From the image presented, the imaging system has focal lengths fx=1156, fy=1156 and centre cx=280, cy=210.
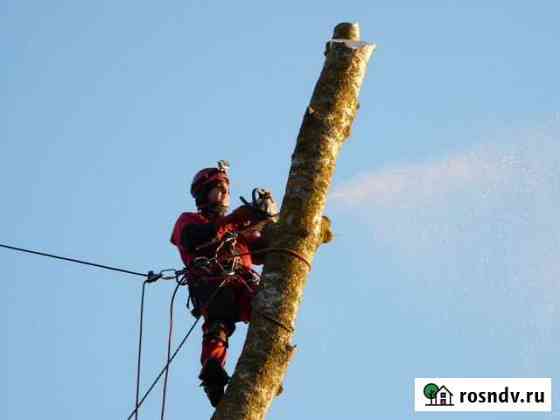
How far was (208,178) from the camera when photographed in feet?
26.0

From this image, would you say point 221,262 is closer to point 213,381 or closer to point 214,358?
point 214,358

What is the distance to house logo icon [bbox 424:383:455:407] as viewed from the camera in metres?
9.79

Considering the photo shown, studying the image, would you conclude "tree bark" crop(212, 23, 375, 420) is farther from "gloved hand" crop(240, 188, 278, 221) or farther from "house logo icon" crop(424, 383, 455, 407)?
"house logo icon" crop(424, 383, 455, 407)

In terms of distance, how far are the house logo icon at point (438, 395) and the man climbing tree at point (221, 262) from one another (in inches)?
107

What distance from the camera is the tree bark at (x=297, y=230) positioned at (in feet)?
19.4

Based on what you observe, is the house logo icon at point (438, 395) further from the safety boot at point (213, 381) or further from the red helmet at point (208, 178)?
the safety boot at point (213, 381)

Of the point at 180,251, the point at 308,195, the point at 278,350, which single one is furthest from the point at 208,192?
the point at 278,350

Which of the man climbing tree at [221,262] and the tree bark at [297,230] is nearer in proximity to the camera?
the tree bark at [297,230]

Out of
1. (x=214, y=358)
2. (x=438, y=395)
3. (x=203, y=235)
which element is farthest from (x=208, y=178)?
(x=438, y=395)

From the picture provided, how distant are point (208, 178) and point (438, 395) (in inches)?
126

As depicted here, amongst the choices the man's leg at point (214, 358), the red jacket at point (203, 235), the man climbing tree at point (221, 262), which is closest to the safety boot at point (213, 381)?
the man's leg at point (214, 358)

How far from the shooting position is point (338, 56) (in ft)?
22.8

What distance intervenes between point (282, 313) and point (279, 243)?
0.44 meters

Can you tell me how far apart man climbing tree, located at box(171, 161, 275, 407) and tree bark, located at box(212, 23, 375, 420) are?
68cm
